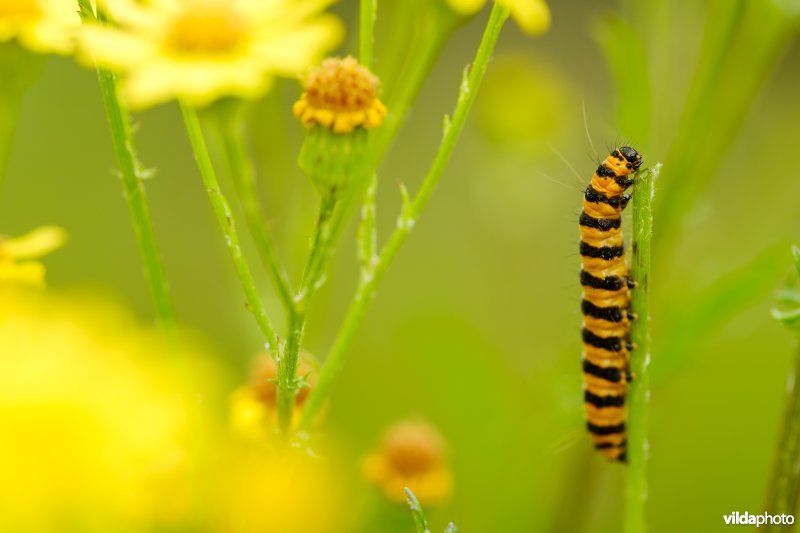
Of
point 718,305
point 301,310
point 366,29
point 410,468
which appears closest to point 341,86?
point 366,29

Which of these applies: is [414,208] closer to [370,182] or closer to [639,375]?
[370,182]

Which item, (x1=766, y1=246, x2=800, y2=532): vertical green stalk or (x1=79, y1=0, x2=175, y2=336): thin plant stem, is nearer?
(x1=79, y1=0, x2=175, y2=336): thin plant stem

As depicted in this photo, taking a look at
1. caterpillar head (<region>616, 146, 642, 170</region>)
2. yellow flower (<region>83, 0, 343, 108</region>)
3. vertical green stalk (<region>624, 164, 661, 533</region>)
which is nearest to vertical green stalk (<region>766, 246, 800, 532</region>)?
vertical green stalk (<region>624, 164, 661, 533</region>)

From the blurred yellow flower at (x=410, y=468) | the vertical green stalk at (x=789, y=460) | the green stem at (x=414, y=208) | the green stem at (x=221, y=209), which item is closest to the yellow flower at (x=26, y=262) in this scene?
the green stem at (x=221, y=209)

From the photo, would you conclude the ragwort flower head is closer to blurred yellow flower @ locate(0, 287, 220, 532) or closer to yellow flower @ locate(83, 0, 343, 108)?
blurred yellow flower @ locate(0, 287, 220, 532)

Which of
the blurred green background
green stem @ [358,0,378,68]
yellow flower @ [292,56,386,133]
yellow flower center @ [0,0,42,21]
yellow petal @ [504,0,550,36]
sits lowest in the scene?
yellow flower @ [292,56,386,133]

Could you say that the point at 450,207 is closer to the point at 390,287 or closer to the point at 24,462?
the point at 390,287
